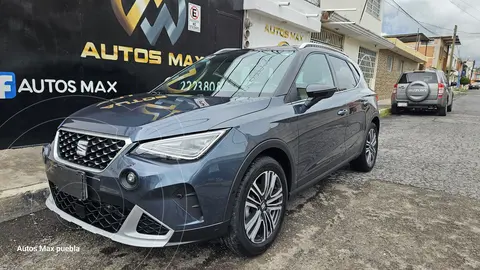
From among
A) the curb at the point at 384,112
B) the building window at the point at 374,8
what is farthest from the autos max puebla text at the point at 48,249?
the building window at the point at 374,8

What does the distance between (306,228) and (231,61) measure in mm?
1819

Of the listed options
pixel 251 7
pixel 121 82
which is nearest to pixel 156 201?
pixel 121 82

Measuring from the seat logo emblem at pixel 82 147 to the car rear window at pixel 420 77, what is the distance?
41.6 feet

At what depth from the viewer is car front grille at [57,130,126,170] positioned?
6.97 feet

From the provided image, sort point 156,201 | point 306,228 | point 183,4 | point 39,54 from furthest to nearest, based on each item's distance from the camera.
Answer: point 183,4
point 39,54
point 306,228
point 156,201

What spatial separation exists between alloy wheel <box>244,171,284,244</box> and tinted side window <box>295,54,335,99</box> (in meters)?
0.90

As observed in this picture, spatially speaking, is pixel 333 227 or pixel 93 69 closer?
pixel 333 227

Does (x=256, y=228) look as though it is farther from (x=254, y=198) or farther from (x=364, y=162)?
(x=364, y=162)

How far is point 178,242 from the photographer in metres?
2.09

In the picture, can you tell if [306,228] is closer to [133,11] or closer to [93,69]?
[93,69]

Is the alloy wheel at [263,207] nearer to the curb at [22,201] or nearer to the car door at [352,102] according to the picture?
the car door at [352,102]

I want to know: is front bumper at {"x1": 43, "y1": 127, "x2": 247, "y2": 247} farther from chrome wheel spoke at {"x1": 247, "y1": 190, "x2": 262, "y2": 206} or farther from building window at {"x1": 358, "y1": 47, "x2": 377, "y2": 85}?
building window at {"x1": 358, "y1": 47, "x2": 377, "y2": 85}

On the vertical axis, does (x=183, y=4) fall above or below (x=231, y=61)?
above

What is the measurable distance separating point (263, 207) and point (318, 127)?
3.52 feet
